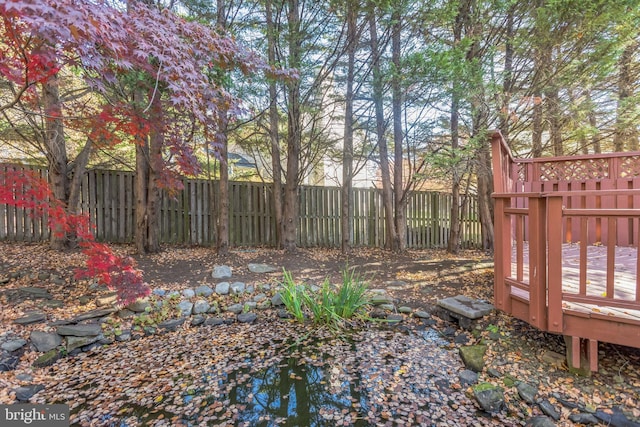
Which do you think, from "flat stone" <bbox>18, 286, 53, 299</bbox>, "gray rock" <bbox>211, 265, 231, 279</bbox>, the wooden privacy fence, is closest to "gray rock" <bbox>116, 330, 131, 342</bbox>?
"flat stone" <bbox>18, 286, 53, 299</bbox>

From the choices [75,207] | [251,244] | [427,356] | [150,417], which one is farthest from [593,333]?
[75,207]

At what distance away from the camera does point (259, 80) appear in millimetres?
4266

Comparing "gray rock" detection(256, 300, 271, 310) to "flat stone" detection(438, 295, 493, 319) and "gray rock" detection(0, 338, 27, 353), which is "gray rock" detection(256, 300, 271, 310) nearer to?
"flat stone" detection(438, 295, 493, 319)

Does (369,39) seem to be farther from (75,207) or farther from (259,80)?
(75,207)

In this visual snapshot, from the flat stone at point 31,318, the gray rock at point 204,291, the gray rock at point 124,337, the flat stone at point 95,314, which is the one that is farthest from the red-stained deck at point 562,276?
the flat stone at point 31,318

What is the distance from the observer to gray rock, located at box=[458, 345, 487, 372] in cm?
233

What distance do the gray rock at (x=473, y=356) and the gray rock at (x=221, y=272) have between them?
307 cm

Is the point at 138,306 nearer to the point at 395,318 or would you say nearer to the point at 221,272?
the point at 221,272

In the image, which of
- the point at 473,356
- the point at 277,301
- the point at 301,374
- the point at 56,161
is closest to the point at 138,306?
the point at 277,301

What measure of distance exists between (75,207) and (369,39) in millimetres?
6155

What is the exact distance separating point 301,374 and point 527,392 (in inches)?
65.6

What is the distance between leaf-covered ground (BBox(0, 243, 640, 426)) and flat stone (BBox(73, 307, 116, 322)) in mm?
149

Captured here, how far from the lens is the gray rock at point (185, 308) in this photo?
3301mm

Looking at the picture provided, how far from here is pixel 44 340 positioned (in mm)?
2617
